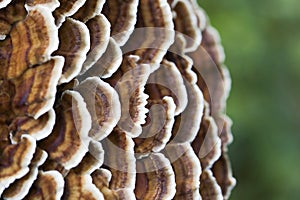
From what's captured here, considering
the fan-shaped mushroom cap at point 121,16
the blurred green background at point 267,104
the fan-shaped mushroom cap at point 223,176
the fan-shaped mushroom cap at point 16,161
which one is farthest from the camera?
the blurred green background at point 267,104

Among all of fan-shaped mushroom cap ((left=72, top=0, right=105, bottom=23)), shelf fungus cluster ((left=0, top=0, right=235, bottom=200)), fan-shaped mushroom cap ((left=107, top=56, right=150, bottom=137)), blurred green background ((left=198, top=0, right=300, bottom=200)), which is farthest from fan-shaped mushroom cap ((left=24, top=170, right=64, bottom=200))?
blurred green background ((left=198, top=0, right=300, bottom=200))

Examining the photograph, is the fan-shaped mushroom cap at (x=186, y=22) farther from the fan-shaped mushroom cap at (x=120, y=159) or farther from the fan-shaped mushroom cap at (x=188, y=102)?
the fan-shaped mushroom cap at (x=120, y=159)

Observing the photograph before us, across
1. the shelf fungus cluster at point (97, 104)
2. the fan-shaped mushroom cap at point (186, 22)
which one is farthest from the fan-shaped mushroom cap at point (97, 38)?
the fan-shaped mushroom cap at point (186, 22)

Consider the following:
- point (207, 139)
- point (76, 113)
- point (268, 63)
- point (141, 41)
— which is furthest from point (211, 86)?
point (268, 63)

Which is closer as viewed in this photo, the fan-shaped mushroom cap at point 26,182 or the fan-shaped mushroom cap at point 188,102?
the fan-shaped mushroom cap at point 26,182

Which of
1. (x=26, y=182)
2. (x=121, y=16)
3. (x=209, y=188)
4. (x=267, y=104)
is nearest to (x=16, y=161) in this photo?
(x=26, y=182)

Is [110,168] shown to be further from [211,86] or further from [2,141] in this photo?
[211,86]

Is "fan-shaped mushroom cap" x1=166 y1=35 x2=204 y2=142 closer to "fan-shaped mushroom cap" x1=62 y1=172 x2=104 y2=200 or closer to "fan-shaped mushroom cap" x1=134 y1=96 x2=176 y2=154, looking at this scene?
"fan-shaped mushroom cap" x1=134 y1=96 x2=176 y2=154
